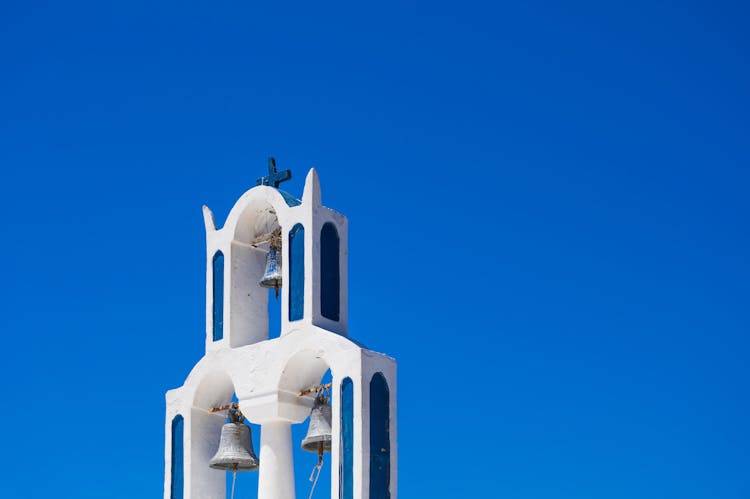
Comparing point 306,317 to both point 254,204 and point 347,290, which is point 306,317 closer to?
point 347,290

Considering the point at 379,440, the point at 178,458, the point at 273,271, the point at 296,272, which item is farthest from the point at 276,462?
the point at 273,271

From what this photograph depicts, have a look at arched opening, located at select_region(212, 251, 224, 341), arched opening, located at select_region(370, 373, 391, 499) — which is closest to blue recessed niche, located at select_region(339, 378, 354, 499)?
arched opening, located at select_region(370, 373, 391, 499)

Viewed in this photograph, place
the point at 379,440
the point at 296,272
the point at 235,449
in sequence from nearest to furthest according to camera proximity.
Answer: the point at 379,440, the point at 296,272, the point at 235,449

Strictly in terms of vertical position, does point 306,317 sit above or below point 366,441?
above

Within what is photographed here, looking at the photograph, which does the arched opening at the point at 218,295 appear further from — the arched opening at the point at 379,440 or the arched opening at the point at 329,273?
the arched opening at the point at 379,440

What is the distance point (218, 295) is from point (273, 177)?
70.3 inches

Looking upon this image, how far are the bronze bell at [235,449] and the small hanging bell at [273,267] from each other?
1784 mm

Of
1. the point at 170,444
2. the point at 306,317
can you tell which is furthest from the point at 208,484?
the point at 306,317

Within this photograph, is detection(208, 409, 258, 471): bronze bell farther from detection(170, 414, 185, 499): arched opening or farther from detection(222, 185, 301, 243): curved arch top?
detection(222, 185, 301, 243): curved arch top

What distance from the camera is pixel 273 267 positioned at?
2183 cm

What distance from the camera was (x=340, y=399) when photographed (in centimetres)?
1983

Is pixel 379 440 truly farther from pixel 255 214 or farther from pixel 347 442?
pixel 255 214

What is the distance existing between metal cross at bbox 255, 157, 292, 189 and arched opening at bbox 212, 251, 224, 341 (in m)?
1.18

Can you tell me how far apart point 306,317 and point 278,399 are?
1.11 m
